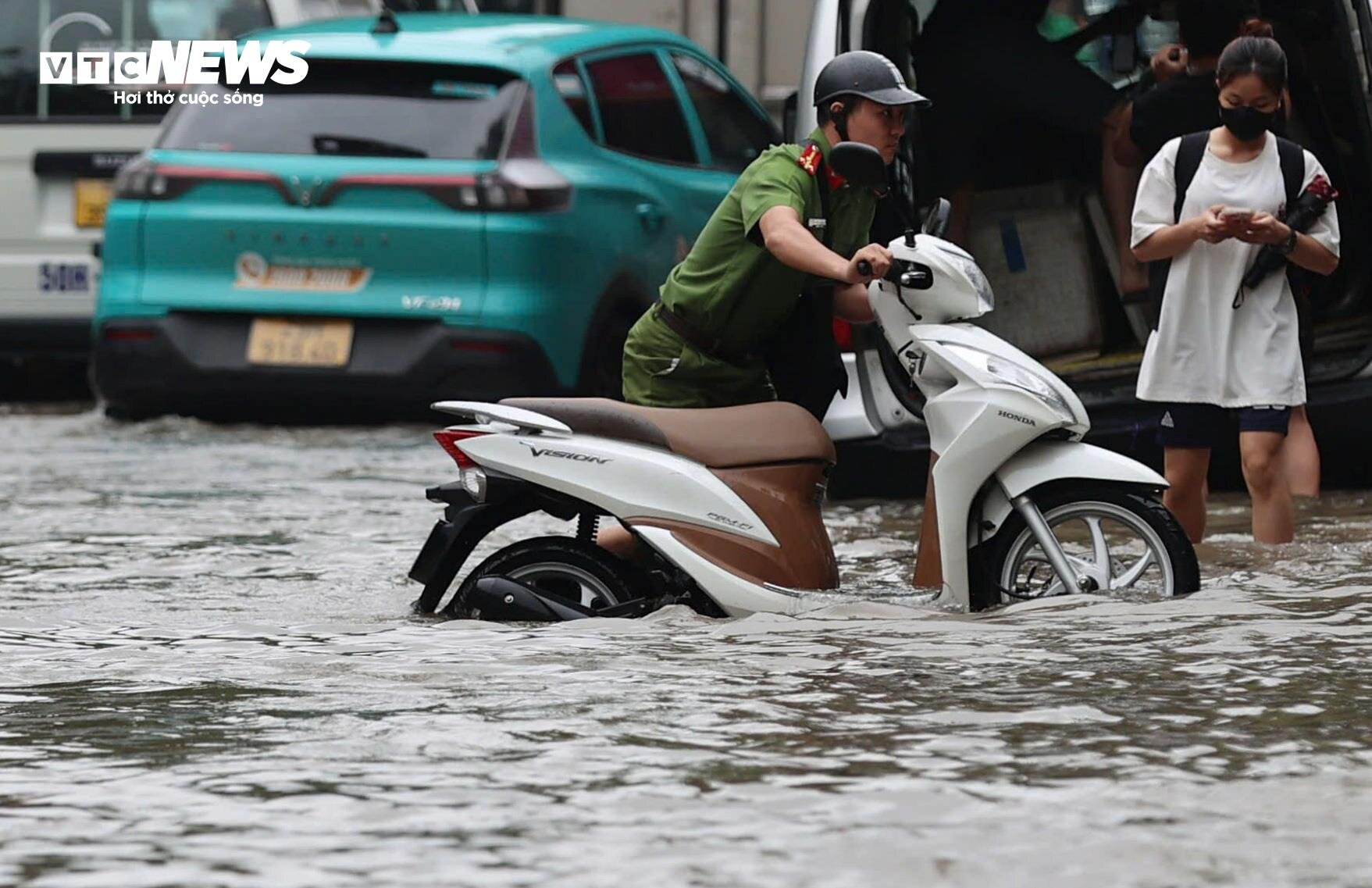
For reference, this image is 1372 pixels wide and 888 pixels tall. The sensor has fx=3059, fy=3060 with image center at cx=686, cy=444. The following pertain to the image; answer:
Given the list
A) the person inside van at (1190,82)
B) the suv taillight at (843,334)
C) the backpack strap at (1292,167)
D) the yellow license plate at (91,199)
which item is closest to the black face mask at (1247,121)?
the backpack strap at (1292,167)

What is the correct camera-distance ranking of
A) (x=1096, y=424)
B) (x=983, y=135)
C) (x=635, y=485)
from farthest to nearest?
(x=983, y=135) → (x=1096, y=424) → (x=635, y=485)

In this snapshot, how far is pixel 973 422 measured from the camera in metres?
7.12

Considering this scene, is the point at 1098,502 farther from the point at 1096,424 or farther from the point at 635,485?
the point at 1096,424

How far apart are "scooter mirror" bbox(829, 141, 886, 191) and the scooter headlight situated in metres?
0.55

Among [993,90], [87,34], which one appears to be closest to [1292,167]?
[993,90]

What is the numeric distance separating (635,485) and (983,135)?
197 inches

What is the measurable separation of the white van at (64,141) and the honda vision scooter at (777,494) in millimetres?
7158

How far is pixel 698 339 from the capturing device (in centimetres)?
746

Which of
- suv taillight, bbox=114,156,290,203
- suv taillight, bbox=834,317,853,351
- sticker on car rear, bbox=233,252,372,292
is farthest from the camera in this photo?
suv taillight, bbox=114,156,290,203

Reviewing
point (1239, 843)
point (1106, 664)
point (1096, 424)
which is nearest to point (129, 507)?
A: point (1096, 424)

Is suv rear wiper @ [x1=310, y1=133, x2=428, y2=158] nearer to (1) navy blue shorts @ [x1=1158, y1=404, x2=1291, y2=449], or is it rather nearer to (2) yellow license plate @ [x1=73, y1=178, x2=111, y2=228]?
(2) yellow license plate @ [x1=73, y1=178, x2=111, y2=228]

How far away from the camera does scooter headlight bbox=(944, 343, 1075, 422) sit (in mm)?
7117

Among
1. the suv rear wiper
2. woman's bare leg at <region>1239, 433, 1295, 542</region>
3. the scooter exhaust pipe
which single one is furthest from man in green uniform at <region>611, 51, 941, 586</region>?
the suv rear wiper

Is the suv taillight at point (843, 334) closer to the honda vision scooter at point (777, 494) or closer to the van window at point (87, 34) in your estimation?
the honda vision scooter at point (777, 494)
